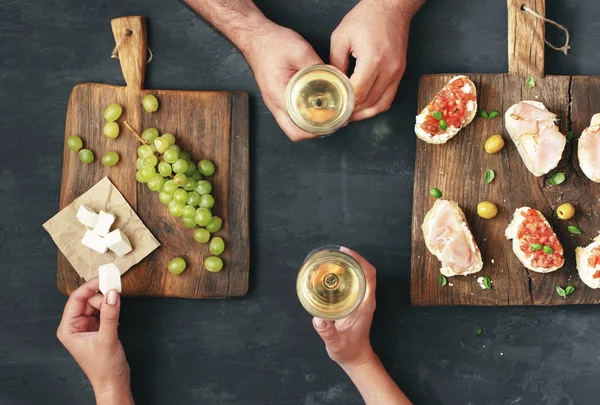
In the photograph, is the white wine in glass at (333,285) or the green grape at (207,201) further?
the green grape at (207,201)

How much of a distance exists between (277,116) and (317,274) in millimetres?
407

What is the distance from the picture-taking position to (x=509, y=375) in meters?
1.67

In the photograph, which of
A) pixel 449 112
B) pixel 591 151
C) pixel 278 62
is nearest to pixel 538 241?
pixel 591 151

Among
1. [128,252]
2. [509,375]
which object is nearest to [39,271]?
[128,252]

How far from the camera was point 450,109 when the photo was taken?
1.56 meters

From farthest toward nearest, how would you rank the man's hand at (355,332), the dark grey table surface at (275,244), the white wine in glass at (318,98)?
the dark grey table surface at (275,244) → the man's hand at (355,332) → the white wine in glass at (318,98)

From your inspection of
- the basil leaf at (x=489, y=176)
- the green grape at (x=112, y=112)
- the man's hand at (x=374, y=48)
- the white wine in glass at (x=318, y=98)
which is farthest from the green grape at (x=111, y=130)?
the basil leaf at (x=489, y=176)

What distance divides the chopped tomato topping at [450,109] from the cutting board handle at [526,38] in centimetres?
17

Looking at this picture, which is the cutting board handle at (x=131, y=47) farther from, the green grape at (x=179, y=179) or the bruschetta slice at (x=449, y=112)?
the bruschetta slice at (x=449, y=112)

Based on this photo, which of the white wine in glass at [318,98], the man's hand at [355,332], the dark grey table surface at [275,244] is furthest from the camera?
the dark grey table surface at [275,244]

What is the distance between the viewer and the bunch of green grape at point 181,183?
1.54 metres

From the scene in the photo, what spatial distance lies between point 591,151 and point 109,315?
4.21 ft

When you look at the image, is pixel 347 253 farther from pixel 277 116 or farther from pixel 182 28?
pixel 182 28

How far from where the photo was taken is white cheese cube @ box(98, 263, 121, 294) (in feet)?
5.05
